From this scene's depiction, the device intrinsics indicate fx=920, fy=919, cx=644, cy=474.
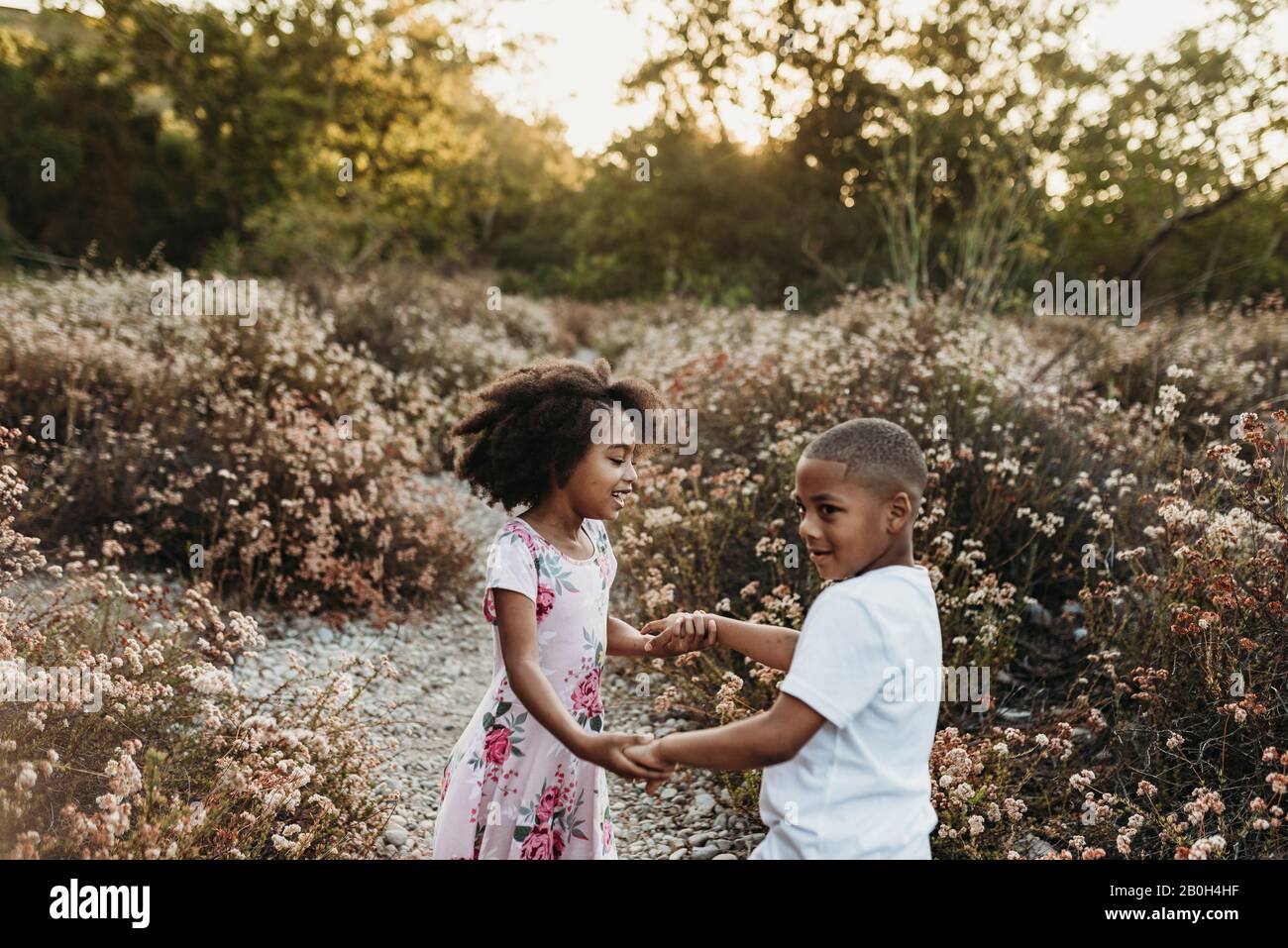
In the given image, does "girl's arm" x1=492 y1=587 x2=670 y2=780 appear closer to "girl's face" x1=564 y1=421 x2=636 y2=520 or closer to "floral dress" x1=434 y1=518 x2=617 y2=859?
"floral dress" x1=434 y1=518 x2=617 y2=859

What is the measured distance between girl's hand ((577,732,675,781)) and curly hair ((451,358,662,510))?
76 centimetres

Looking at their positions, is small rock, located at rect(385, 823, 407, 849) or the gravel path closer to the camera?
small rock, located at rect(385, 823, 407, 849)

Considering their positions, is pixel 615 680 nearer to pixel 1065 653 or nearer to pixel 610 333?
pixel 1065 653

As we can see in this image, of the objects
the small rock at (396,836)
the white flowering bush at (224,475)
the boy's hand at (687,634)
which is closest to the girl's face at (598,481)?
the boy's hand at (687,634)

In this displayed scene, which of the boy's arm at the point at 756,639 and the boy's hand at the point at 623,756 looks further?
the boy's arm at the point at 756,639

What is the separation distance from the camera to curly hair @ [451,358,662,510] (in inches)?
98.3

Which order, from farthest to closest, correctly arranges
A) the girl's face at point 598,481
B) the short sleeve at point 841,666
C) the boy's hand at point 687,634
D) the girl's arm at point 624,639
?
the girl's arm at point 624,639, the girl's face at point 598,481, the boy's hand at point 687,634, the short sleeve at point 841,666

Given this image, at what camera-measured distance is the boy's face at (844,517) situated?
176 cm

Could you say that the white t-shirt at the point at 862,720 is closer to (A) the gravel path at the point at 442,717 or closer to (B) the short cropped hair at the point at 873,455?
(B) the short cropped hair at the point at 873,455

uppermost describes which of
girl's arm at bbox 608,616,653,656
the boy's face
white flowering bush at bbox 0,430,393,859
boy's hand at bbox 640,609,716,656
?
the boy's face

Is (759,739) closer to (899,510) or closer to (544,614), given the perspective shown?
(899,510)

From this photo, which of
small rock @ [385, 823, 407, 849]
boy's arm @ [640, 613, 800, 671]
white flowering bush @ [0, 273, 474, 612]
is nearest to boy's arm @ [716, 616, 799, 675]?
boy's arm @ [640, 613, 800, 671]
